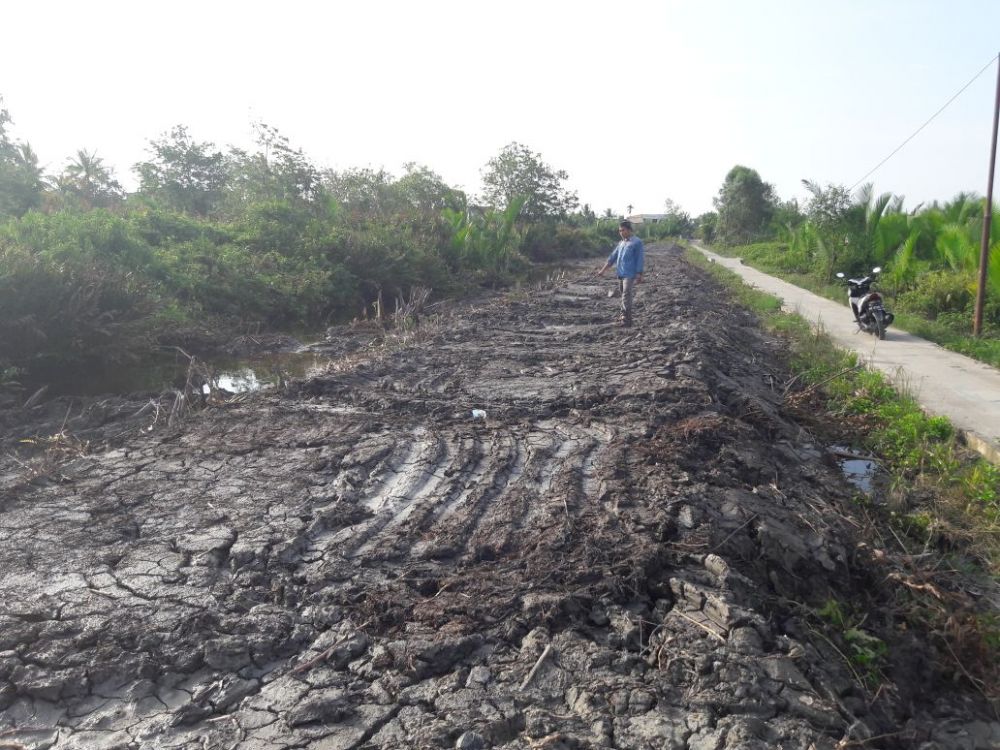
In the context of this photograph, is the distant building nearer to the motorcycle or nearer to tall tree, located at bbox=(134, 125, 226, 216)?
tall tree, located at bbox=(134, 125, 226, 216)

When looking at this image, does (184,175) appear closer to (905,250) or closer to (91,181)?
(91,181)

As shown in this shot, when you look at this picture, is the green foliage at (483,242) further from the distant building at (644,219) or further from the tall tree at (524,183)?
the distant building at (644,219)

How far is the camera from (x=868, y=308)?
11.1 meters

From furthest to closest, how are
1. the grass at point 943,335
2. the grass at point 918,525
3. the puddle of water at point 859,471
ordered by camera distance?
the grass at point 943,335, the puddle of water at point 859,471, the grass at point 918,525

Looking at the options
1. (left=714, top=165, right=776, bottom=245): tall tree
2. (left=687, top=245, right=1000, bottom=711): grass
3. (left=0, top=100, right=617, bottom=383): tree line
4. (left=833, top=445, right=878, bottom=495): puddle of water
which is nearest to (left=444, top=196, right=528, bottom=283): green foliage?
(left=0, top=100, right=617, bottom=383): tree line

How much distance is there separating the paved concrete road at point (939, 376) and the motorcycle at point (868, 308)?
0.16 meters

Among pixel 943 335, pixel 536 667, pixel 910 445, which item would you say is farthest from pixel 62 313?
pixel 943 335

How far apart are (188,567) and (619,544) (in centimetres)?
237

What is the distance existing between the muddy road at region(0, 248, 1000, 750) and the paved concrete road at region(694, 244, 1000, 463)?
1539 millimetres

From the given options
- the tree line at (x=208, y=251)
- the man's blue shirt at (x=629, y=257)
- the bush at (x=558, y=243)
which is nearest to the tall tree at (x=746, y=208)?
the bush at (x=558, y=243)

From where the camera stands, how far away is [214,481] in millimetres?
5105

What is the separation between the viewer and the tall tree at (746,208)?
46.2 metres

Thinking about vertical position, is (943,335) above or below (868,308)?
below

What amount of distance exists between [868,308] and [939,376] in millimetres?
2859
